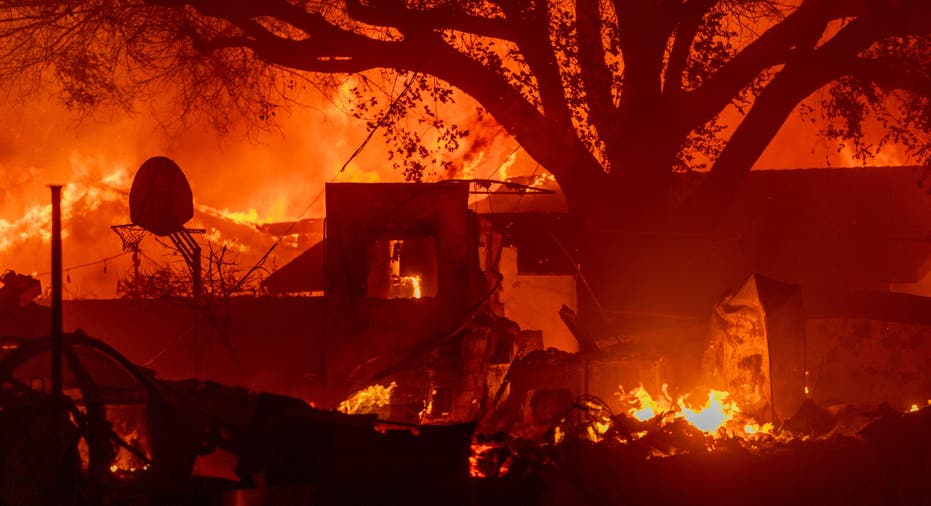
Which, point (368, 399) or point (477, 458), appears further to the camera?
point (368, 399)

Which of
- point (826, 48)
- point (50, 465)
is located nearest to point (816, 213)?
point (826, 48)

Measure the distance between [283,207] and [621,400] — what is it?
2348 cm

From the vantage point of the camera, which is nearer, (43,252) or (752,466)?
(752,466)

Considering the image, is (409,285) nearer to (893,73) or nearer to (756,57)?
(756,57)

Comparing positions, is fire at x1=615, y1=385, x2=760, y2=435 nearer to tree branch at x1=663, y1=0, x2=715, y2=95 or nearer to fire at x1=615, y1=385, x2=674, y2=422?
fire at x1=615, y1=385, x2=674, y2=422

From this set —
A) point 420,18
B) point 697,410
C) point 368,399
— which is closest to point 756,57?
point 420,18

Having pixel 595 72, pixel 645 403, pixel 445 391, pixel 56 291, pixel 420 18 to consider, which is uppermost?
pixel 420 18

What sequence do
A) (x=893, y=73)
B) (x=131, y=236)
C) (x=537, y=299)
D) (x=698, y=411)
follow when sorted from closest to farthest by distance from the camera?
1. (x=698, y=411)
2. (x=131, y=236)
3. (x=893, y=73)
4. (x=537, y=299)

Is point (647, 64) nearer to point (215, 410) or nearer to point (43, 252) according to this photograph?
point (215, 410)

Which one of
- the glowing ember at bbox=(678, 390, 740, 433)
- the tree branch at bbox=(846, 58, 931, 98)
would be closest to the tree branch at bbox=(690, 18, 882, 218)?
the tree branch at bbox=(846, 58, 931, 98)

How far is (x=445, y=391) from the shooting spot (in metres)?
12.6

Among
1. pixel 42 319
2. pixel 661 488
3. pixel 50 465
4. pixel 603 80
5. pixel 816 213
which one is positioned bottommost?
pixel 661 488

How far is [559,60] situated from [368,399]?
663 centimetres

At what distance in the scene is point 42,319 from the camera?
11.9 metres
